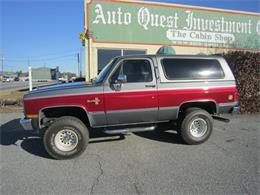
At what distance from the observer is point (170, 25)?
11531 millimetres

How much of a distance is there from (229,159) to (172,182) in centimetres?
151

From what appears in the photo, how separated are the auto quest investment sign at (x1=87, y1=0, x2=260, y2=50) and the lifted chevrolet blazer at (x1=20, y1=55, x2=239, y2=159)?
682 centimetres

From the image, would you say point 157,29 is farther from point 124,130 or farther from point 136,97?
point 124,130

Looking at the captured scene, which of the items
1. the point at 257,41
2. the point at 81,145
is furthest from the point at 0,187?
the point at 257,41

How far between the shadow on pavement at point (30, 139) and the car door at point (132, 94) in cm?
93

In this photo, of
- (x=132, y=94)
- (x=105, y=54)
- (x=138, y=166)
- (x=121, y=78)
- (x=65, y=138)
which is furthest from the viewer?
(x=105, y=54)

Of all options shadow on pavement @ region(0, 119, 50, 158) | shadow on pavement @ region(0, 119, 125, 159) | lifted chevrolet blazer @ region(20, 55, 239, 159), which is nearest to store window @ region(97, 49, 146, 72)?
shadow on pavement @ region(0, 119, 50, 158)

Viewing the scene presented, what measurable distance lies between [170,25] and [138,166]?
32.4 ft

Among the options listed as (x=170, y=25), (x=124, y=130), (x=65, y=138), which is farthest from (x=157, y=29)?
(x=65, y=138)

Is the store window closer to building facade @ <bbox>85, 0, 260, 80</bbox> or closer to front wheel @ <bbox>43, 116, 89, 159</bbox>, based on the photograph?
building facade @ <bbox>85, 0, 260, 80</bbox>

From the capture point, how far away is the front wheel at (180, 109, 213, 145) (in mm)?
4590

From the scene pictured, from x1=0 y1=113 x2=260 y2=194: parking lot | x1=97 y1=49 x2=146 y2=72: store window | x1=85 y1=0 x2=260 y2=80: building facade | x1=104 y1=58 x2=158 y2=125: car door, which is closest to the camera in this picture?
x1=0 y1=113 x2=260 y2=194: parking lot

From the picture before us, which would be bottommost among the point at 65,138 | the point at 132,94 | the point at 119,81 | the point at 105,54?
the point at 65,138

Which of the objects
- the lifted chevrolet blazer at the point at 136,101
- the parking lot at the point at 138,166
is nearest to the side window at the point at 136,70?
the lifted chevrolet blazer at the point at 136,101
